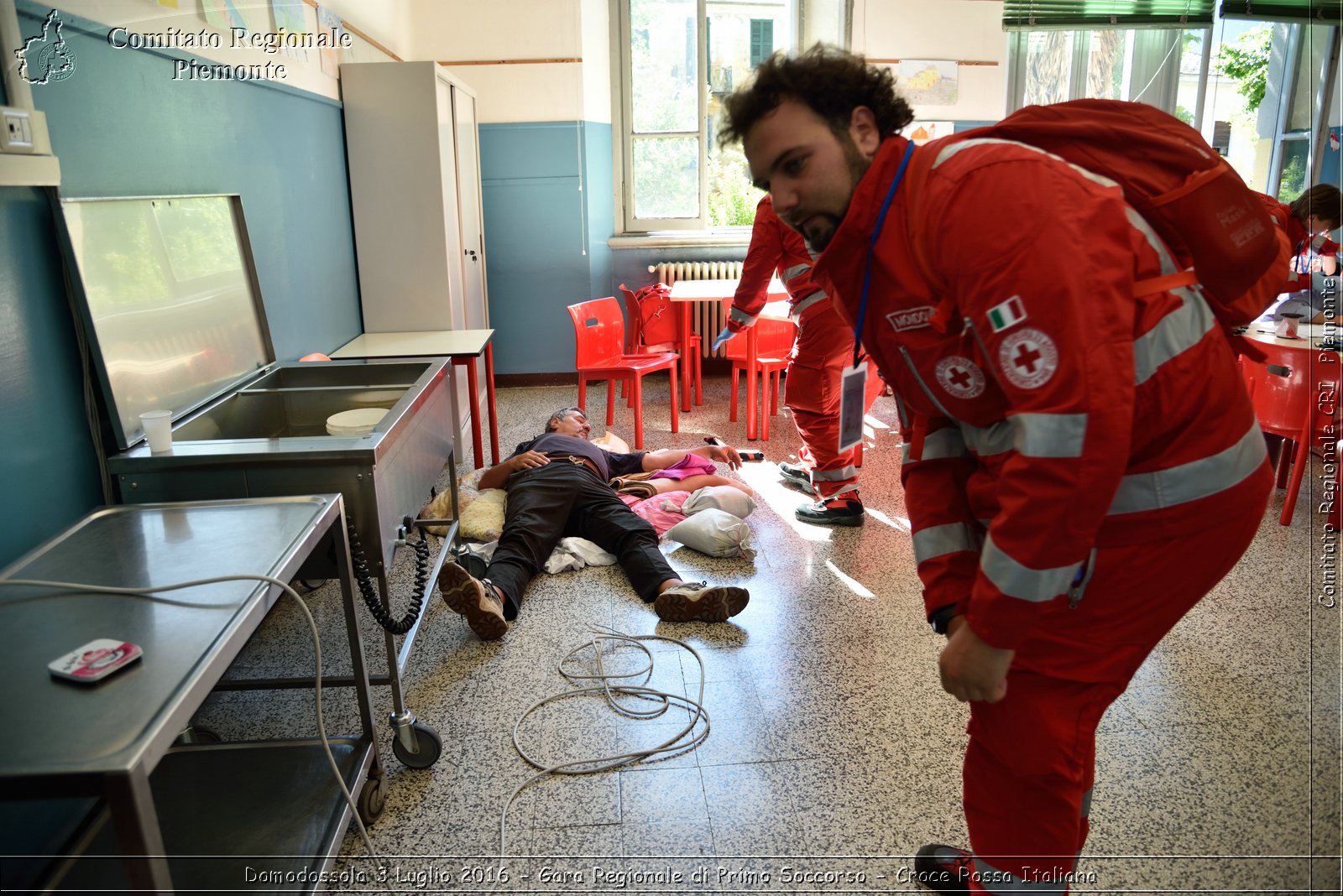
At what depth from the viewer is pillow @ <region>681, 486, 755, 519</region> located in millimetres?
3455

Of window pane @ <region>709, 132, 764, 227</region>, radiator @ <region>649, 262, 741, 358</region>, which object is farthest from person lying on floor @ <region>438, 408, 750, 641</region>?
window pane @ <region>709, 132, 764, 227</region>

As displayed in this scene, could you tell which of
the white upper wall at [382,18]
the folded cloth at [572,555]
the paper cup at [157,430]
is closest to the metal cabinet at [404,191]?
the white upper wall at [382,18]

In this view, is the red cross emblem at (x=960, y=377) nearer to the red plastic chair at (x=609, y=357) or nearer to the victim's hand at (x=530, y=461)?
the victim's hand at (x=530, y=461)

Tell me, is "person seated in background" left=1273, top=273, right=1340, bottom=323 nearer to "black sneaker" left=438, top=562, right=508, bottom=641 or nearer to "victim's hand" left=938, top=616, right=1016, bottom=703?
"victim's hand" left=938, top=616, right=1016, bottom=703

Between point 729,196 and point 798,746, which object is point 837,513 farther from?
point 729,196

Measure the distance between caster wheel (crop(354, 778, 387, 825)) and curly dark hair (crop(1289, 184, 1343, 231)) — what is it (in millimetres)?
1979

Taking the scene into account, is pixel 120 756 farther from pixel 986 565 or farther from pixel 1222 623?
pixel 1222 623

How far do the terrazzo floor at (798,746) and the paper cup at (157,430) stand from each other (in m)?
0.75

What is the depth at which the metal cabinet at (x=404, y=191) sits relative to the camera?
13.2ft

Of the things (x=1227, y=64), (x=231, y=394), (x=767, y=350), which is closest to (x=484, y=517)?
(x=231, y=394)

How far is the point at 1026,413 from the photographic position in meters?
0.96

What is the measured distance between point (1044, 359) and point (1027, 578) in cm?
25

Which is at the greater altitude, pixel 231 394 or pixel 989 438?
pixel 989 438

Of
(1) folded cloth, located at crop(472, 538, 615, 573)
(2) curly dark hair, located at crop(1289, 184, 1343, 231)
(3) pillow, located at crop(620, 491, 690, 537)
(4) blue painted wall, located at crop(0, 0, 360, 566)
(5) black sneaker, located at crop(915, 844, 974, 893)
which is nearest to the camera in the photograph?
(2) curly dark hair, located at crop(1289, 184, 1343, 231)
